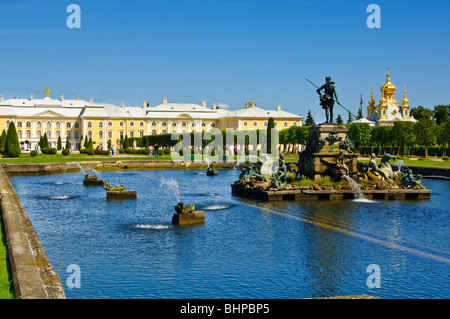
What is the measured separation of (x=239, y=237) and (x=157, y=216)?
4.00 m

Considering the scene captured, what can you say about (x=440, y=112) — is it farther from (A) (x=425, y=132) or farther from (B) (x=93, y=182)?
(B) (x=93, y=182)

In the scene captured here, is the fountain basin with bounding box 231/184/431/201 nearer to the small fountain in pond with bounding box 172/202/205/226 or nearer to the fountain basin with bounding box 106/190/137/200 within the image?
the fountain basin with bounding box 106/190/137/200

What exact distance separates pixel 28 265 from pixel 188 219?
6491 millimetres

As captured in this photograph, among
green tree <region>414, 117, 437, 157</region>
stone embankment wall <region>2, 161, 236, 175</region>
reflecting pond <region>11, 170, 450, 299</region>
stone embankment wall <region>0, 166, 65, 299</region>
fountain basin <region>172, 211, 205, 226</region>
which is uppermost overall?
green tree <region>414, 117, 437, 157</region>

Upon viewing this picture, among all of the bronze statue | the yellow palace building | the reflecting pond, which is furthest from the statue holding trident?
the yellow palace building

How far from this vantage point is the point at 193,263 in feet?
31.8

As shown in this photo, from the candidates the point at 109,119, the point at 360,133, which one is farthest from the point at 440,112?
the point at 109,119

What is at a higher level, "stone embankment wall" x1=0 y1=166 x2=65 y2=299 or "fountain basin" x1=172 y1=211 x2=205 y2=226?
"stone embankment wall" x1=0 y1=166 x2=65 y2=299

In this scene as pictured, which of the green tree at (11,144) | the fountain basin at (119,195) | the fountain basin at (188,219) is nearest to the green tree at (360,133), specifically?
the green tree at (11,144)

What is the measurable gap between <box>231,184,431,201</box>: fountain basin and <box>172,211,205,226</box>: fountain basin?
574 centimetres

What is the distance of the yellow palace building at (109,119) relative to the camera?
8775 centimetres

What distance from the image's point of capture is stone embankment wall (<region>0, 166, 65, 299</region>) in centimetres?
663
